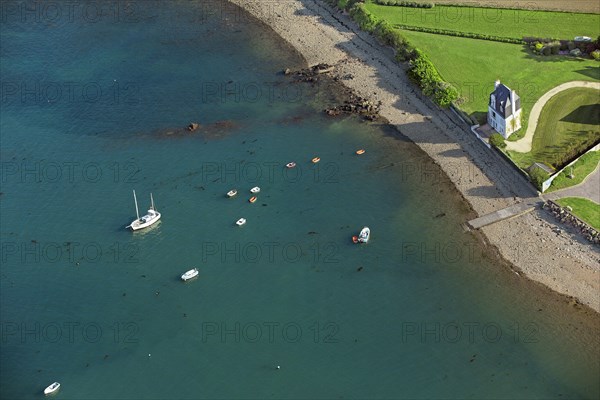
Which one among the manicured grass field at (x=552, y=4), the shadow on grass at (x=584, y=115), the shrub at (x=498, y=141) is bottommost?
the shrub at (x=498, y=141)

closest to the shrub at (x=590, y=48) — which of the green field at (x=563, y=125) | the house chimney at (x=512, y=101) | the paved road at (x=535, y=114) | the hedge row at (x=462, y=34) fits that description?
the paved road at (x=535, y=114)

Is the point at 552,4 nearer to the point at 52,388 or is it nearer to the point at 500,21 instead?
the point at 500,21

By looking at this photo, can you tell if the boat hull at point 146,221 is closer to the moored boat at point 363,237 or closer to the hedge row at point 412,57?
the moored boat at point 363,237

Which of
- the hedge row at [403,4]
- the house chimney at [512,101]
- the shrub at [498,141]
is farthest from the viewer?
the hedge row at [403,4]

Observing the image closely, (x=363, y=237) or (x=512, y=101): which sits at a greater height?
(x=512, y=101)

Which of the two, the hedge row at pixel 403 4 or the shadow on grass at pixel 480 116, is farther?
the hedge row at pixel 403 4

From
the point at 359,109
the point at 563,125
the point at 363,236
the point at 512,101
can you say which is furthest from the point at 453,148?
the point at 363,236
